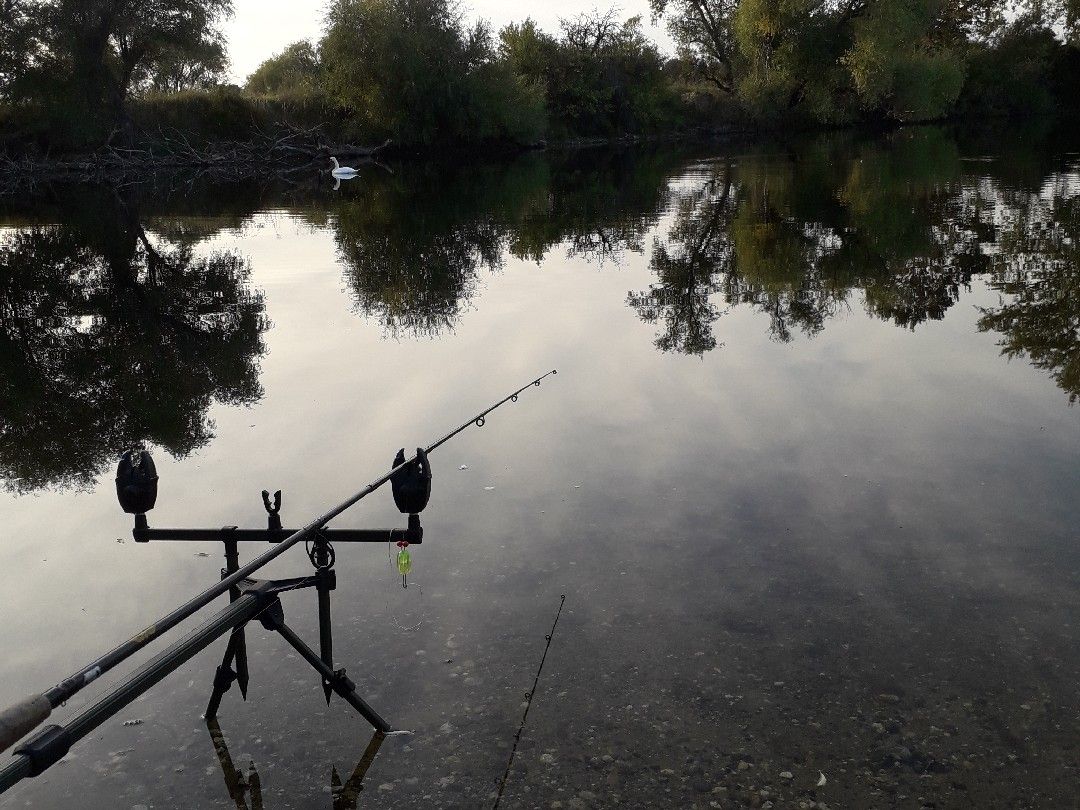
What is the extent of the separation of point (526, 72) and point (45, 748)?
75.5m

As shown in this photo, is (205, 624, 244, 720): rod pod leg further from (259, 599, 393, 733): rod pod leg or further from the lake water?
(259, 599, 393, 733): rod pod leg

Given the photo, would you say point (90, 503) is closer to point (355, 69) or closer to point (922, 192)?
point (922, 192)

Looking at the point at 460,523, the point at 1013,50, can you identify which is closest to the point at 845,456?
the point at 460,523

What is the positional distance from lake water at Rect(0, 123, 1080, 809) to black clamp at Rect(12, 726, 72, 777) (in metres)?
1.59

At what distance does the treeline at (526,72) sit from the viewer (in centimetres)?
5216

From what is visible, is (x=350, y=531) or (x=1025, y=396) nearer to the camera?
(x=350, y=531)

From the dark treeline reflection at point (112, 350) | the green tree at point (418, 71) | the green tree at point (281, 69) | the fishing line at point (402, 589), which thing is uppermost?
the green tree at point (281, 69)

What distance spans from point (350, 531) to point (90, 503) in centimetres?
426

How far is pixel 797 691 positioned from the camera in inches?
185

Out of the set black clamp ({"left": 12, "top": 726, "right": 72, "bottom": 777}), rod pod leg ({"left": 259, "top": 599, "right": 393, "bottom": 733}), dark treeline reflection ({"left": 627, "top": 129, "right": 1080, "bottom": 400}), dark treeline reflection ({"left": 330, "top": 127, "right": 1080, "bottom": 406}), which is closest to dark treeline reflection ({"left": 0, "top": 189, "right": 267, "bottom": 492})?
dark treeline reflection ({"left": 330, "top": 127, "right": 1080, "bottom": 406})

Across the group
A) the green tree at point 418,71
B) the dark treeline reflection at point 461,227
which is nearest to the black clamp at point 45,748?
the dark treeline reflection at point 461,227

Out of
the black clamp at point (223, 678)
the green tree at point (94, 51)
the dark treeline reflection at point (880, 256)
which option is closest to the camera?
the black clamp at point (223, 678)

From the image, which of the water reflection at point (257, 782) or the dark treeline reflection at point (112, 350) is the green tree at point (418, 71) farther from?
the water reflection at point (257, 782)

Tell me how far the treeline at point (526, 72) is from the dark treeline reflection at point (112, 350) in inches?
1374
